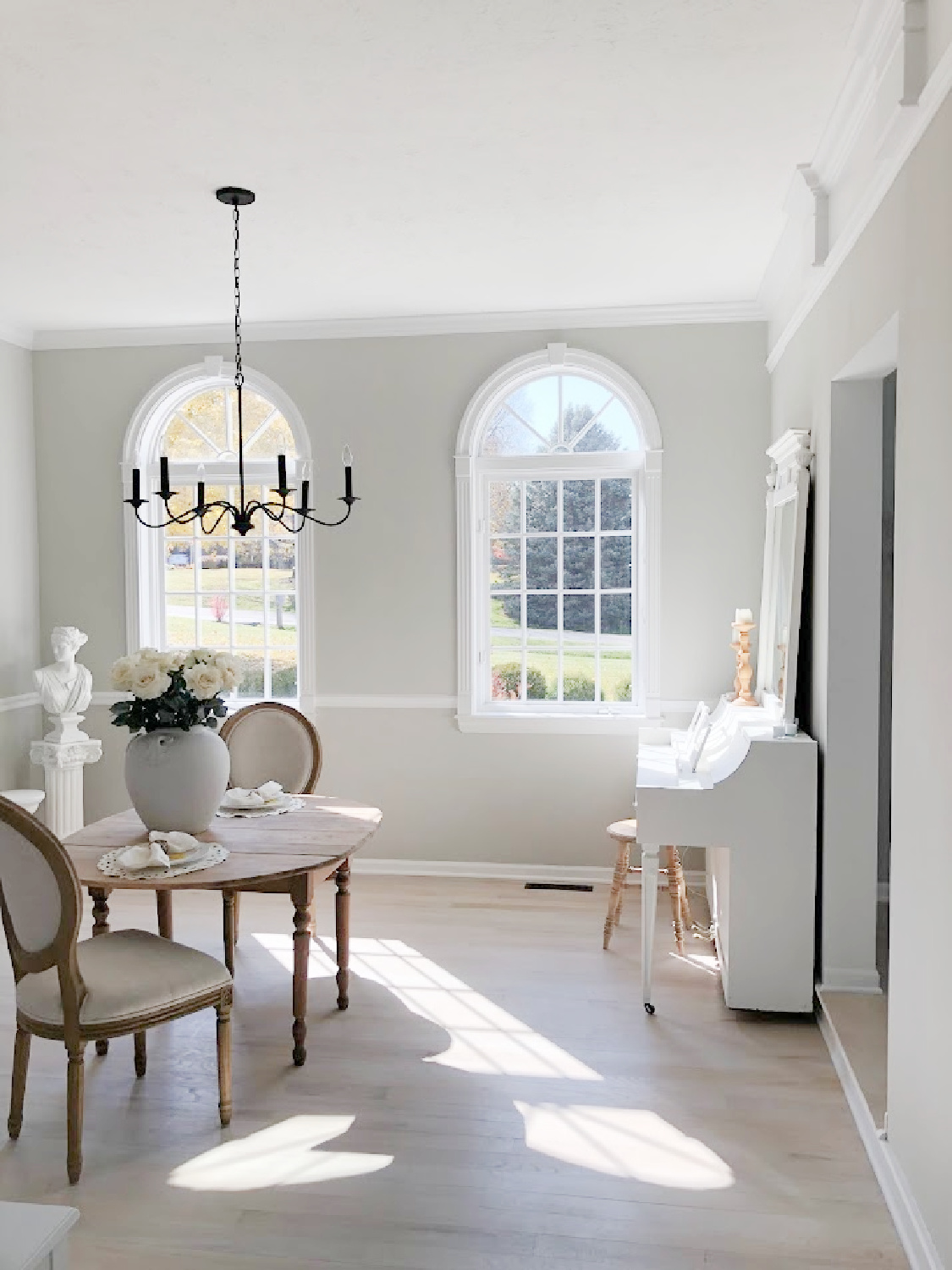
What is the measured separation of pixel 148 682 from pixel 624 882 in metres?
2.20

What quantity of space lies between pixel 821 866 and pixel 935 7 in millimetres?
2555

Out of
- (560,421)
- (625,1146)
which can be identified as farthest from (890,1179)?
(560,421)

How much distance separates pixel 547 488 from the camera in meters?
5.70

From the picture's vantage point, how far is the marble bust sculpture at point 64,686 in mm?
5523

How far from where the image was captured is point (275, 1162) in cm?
288

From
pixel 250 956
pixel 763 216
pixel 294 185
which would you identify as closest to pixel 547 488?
pixel 763 216

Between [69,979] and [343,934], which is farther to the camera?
[343,934]

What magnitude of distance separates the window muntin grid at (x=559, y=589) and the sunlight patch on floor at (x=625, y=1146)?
9.01 feet

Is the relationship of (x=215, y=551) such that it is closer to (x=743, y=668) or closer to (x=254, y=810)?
(x=254, y=810)

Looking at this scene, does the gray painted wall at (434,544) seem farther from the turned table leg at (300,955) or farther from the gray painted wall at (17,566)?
the turned table leg at (300,955)

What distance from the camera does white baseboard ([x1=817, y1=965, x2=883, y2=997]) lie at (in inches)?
147

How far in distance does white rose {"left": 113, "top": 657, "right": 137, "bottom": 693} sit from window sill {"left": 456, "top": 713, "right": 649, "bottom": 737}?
2.39 m

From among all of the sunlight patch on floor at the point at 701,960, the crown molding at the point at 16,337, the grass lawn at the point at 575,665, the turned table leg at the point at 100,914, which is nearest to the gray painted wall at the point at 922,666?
the sunlight patch on floor at the point at 701,960

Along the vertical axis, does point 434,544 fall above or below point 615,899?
above
